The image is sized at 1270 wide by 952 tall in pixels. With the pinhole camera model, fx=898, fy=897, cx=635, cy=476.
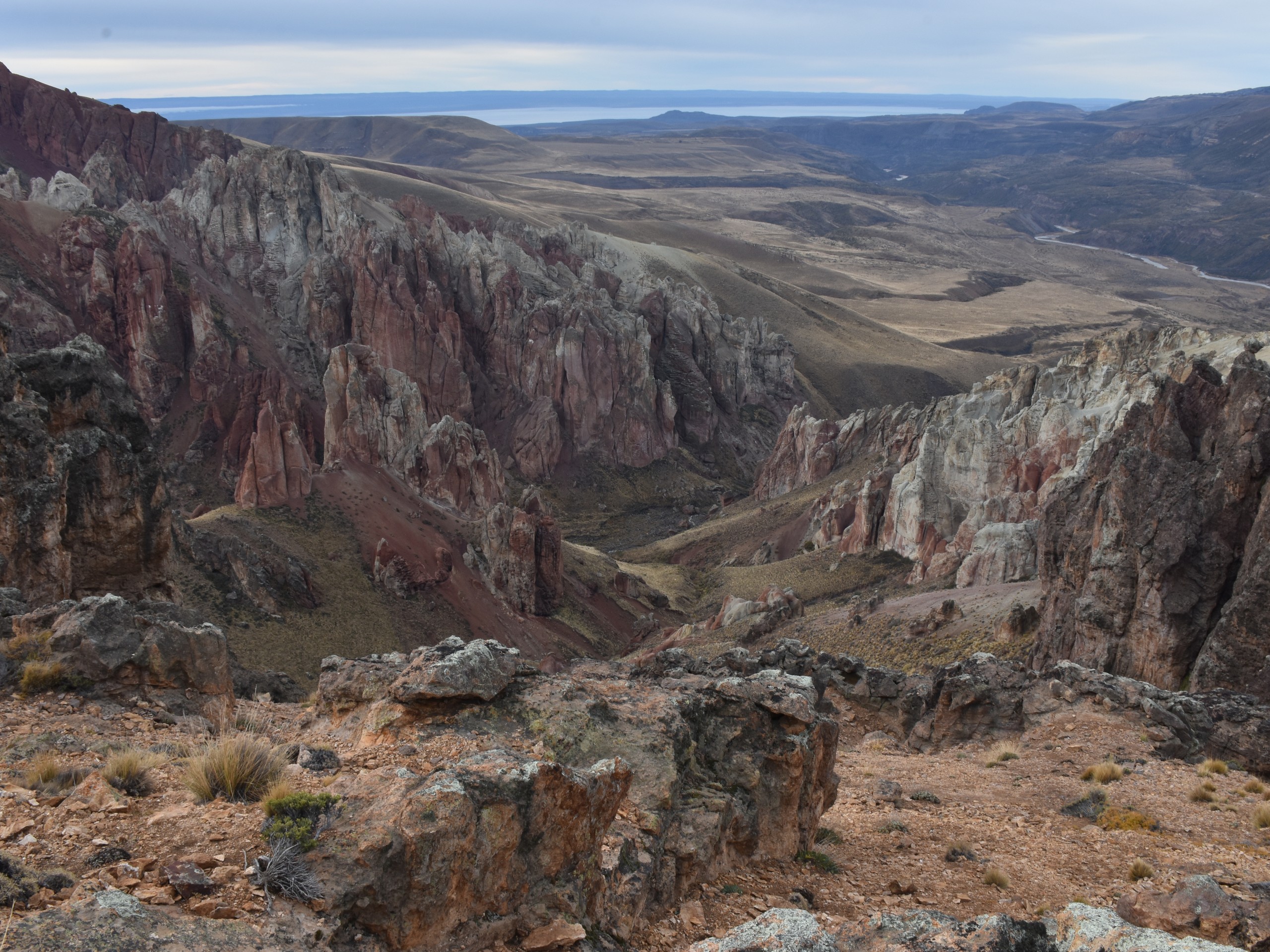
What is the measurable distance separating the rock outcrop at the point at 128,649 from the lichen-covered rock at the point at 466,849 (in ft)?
23.2

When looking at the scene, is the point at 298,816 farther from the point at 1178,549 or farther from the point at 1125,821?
the point at 1178,549

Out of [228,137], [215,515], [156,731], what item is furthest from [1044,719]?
[228,137]

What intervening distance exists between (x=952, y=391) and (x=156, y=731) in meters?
135

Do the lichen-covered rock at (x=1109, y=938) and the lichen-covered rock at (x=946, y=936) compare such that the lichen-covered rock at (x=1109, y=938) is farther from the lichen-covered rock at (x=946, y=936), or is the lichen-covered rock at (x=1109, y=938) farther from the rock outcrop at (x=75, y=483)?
the rock outcrop at (x=75, y=483)

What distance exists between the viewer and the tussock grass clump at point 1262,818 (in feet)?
49.4

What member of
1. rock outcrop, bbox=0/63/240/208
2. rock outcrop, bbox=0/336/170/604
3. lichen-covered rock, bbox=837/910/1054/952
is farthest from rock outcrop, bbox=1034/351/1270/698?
rock outcrop, bbox=0/63/240/208

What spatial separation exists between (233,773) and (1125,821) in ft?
45.6

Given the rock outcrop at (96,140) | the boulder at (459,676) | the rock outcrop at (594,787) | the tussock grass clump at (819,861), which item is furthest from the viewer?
the rock outcrop at (96,140)

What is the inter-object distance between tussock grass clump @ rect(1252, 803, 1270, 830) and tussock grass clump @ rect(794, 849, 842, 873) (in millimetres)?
7963

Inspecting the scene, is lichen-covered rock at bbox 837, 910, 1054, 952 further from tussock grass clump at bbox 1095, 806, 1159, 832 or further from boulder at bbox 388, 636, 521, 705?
tussock grass clump at bbox 1095, 806, 1159, 832

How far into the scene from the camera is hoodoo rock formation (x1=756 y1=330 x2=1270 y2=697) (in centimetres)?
2550

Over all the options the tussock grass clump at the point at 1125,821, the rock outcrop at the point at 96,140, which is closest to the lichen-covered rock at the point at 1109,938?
the tussock grass clump at the point at 1125,821

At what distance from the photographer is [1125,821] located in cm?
1495

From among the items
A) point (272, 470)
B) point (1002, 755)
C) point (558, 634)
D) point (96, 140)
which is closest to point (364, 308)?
point (272, 470)
